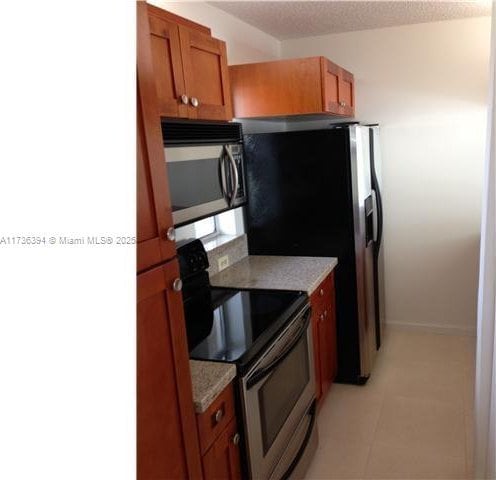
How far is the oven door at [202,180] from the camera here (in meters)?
1.95

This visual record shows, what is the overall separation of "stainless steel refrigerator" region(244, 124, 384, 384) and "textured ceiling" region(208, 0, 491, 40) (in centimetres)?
70

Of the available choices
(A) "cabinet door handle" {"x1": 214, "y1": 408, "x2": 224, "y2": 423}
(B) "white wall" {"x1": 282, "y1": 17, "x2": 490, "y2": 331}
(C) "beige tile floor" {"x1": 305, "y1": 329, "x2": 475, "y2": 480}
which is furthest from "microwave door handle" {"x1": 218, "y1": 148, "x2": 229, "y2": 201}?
(B) "white wall" {"x1": 282, "y1": 17, "x2": 490, "y2": 331}

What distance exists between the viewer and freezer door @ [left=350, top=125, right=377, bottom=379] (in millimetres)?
2750

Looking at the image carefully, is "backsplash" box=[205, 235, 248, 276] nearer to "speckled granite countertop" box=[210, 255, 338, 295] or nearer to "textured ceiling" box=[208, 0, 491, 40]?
"speckled granite countertop" box=[210, 255, 338, 295]

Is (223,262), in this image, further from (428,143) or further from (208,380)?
(428,143)

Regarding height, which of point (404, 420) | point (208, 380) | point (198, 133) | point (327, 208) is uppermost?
point (198, 133)

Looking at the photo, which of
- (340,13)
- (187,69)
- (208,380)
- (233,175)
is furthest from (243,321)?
(340,13)

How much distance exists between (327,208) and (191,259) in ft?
3.40

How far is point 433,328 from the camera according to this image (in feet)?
12.2

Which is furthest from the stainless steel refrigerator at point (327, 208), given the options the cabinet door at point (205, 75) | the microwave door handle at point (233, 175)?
the cabinet door at point (205, 75)

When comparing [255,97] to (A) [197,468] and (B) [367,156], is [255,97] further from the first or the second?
(A) [197,468]

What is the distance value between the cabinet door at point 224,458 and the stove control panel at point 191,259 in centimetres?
73

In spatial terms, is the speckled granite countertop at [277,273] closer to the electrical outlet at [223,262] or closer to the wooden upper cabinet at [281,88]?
the electrical outlet at [223,262]
